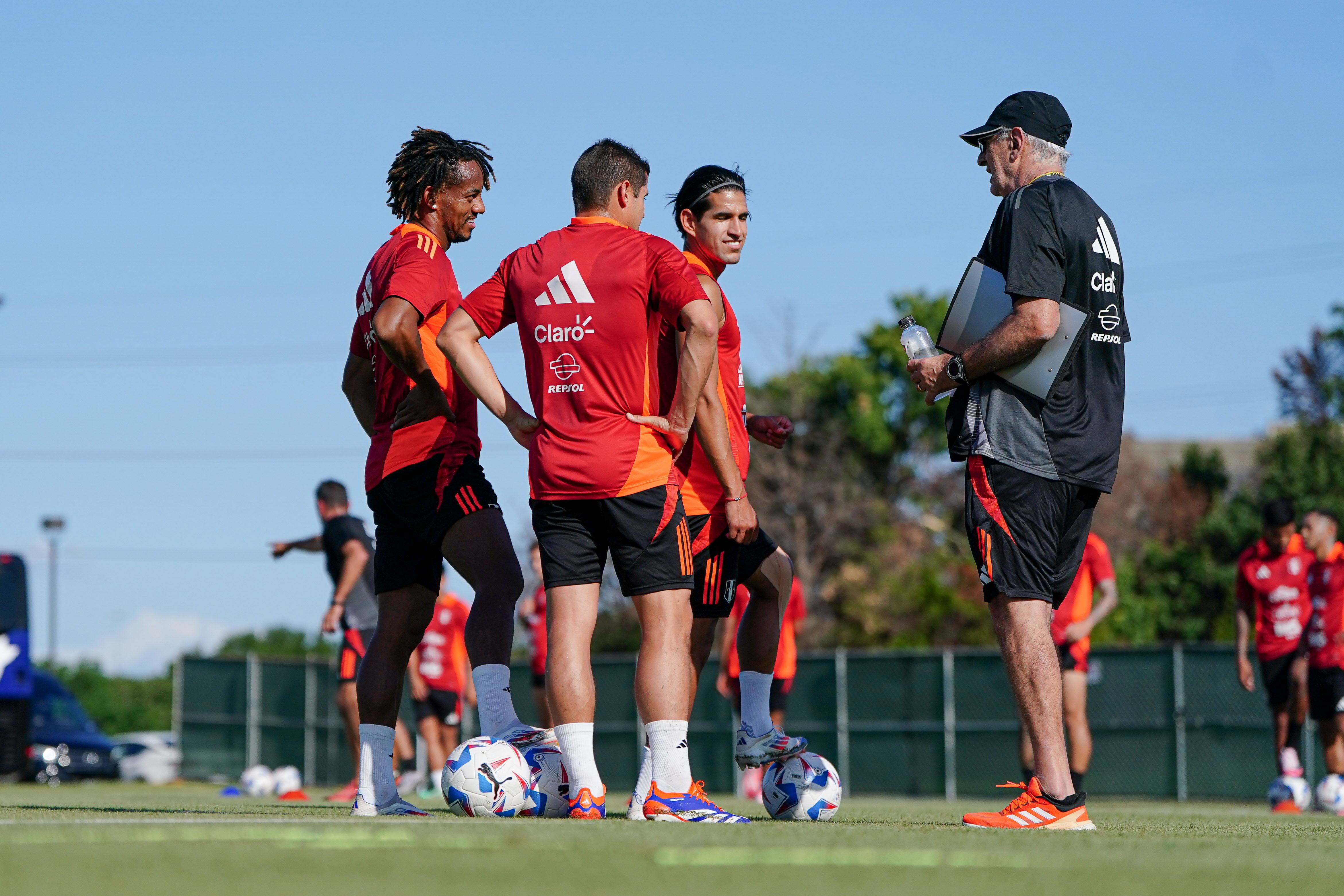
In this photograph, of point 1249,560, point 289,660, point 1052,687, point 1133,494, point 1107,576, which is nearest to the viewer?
point 1052,687

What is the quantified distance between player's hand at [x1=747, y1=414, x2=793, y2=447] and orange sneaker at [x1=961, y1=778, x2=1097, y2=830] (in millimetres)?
1939

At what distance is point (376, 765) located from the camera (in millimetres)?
5770

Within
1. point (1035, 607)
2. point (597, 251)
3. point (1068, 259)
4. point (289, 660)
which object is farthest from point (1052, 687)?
point (289, 660)

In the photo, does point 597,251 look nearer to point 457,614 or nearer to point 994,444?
point 994,444

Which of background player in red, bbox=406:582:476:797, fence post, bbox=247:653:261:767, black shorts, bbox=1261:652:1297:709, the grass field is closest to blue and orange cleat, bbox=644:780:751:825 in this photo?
the grass field

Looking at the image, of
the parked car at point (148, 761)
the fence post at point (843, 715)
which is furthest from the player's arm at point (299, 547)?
the parked car at point (148, 761)

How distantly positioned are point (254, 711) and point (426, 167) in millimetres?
20362

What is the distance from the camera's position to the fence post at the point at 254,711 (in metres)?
24.8

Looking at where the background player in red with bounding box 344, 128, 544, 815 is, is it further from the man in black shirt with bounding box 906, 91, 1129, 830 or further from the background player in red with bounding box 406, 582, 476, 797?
the background player in red with bounding box 406, 582, 476, 797

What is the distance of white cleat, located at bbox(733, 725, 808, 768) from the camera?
6094 millimetres

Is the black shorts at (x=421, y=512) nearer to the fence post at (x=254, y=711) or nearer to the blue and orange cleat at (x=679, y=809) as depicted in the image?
the blue and orange cleat at (x=679, y=809)

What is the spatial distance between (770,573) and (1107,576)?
5.53m

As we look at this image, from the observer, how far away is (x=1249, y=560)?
40.3ft

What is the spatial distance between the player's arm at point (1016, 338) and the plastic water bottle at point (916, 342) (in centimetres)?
15
